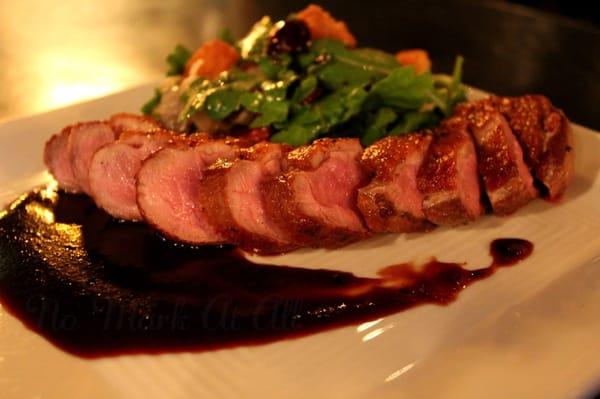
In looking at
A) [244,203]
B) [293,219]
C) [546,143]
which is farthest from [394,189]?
[546,143]

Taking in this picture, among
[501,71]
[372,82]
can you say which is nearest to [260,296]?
[372,82]

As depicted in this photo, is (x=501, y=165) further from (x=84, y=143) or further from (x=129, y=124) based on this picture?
(x=84, y=143)

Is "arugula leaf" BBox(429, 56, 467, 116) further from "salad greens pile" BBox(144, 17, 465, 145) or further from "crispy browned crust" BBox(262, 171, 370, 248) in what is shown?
"crispy browned crust" BBox(262, 171, 370, 248)

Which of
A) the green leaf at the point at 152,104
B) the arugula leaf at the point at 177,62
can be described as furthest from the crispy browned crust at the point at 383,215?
the arugula leaf at the point at 177,62

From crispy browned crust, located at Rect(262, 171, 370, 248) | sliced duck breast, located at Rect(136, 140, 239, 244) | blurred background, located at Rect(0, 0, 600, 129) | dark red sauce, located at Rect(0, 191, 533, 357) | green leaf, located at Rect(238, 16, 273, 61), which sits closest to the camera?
dark red sauce, located at Rect(0, 191, 533, 357)

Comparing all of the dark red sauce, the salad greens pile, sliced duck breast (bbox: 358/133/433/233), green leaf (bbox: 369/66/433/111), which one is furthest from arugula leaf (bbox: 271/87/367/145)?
the dark red sauce

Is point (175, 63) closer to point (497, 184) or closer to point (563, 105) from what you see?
point (497, 184)
